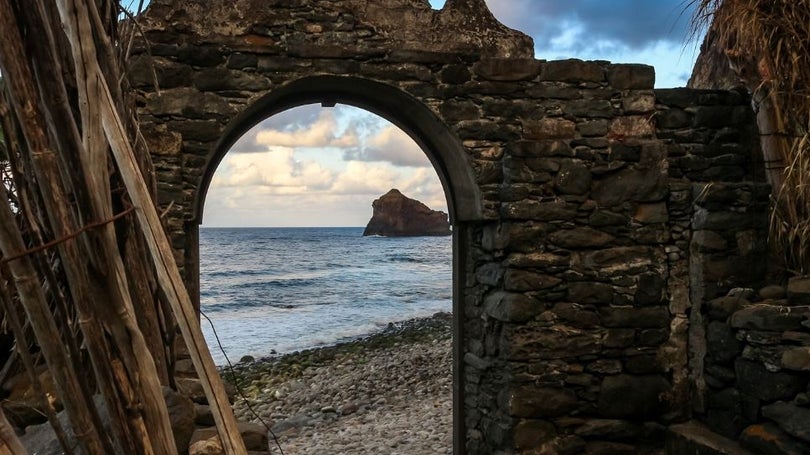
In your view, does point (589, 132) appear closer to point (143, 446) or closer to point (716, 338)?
point (716, 338)

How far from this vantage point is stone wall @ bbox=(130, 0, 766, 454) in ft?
12.9

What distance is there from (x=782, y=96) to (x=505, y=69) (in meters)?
1.65

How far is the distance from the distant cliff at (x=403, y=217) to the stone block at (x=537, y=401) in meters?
55.3

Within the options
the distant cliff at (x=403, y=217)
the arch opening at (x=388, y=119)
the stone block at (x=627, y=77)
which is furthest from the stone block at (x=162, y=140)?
the distant cliff at (x=403, y=217)

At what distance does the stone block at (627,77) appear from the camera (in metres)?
4.24

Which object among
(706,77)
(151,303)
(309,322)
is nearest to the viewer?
(151,303)

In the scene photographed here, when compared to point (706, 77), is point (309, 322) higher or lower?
lower

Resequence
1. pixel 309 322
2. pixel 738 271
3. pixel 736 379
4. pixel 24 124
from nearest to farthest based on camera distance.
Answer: pixel 24 124 → pixel 736 379 → pixel 738 271 → pixel 309 322

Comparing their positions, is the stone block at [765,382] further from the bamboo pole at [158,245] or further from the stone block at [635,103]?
the bamboo pole at [158,245]

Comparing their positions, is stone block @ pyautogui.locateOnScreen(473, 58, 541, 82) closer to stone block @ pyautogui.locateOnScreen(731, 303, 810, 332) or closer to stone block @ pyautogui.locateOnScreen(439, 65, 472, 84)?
stone block @ pyautogui.locateOnScreen(439, 65, 472, 84)

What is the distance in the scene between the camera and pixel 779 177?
13.5 ft

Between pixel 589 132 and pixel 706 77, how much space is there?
147 cm

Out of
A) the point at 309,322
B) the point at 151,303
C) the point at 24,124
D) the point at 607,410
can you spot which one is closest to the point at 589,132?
the point at 607,410

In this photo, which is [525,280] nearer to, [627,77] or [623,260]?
[623,260]
